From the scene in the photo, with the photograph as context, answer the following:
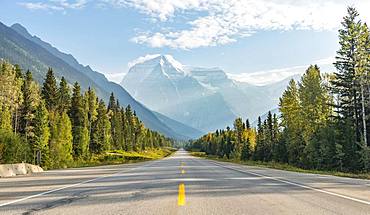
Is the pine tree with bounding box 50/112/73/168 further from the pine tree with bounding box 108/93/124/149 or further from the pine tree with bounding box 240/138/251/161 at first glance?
the pine tree with bounding box 108/93/124/149

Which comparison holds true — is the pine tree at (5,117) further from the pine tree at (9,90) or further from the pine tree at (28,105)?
the pine tree at (28,105)

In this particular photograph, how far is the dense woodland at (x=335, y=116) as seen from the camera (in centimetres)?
3812

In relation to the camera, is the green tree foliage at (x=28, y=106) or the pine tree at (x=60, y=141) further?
the pine tree at (x=60, y=141)

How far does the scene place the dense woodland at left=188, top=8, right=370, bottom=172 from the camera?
38.1 m

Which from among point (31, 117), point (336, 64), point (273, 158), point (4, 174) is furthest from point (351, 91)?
point (31, 117)

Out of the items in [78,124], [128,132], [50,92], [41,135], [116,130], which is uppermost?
[50,92]

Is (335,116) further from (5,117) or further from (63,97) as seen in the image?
(63,97)

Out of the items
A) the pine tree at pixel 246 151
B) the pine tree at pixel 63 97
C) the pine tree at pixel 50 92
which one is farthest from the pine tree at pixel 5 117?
the pine tree at pixel 246 151

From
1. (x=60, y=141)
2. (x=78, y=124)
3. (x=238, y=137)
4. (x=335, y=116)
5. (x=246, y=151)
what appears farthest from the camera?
(x=238, y=137)

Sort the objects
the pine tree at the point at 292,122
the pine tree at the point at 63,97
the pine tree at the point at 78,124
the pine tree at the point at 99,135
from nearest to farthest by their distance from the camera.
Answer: the pine tree at the point at 292,122 < the pine tree at the point at 78,124 < the pine tree at the point at 63,97 < the pine tree at the point at 99,135

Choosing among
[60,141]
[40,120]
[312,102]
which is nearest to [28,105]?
[40,120]

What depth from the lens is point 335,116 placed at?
4378 centimetres

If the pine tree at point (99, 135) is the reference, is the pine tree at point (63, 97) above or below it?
above

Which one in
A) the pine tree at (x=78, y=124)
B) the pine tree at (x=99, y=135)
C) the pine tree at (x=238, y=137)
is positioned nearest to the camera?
the pine tree at (x=78, y=124)
